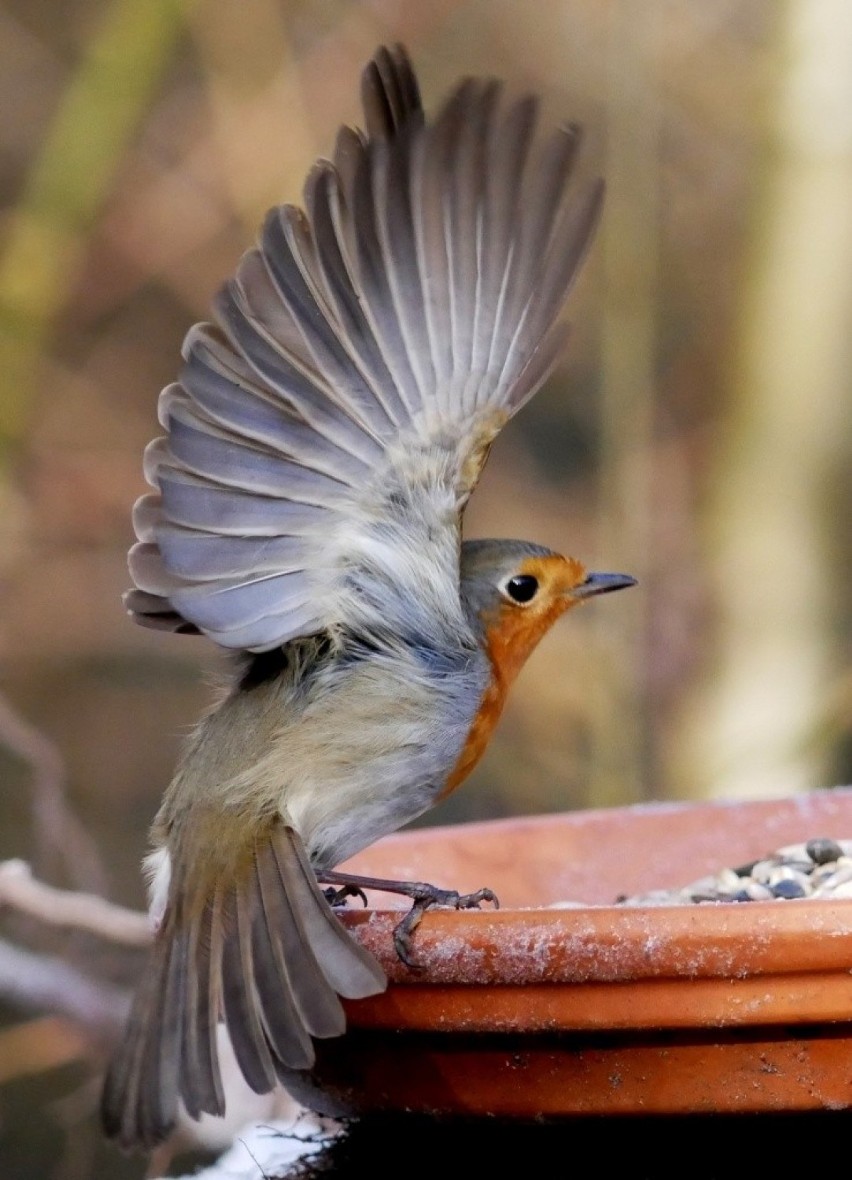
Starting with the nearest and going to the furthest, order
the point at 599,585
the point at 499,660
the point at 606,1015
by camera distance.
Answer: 1. the point at 606,1015
2. the point at 499,660
3. the point at 599,585

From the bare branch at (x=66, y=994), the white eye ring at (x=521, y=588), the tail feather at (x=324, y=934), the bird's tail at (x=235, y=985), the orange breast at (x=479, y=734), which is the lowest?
the bare branch at (x=66, y=994)

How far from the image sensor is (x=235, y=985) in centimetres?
A: 200

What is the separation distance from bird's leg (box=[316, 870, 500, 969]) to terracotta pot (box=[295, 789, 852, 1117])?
15mm

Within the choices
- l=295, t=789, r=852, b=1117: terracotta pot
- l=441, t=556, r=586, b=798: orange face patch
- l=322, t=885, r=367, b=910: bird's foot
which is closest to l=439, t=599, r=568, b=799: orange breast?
l=441, t=556, r=586, b=798: orange face patch

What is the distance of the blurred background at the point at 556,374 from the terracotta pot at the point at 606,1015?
9.37 ft

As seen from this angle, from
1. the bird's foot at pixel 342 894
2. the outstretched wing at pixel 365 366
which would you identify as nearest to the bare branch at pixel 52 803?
the bird's foot at pixel 342 894

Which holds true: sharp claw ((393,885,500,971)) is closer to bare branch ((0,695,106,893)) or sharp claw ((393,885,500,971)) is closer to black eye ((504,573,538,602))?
black eye ((504,573,538,602))

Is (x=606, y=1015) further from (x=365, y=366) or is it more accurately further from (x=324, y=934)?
→ (x=365, y=366)

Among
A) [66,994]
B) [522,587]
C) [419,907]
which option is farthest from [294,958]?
[66,994]

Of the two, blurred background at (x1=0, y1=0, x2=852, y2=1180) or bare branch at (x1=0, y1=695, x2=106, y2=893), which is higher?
blurred background at (x1=0, y1=0, x2=852, y2=1180)

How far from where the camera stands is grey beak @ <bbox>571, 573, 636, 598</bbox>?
9.00 feet

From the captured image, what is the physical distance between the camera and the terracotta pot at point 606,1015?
167 cm

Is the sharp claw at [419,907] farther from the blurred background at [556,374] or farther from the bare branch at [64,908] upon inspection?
the blurred background at [556,374]

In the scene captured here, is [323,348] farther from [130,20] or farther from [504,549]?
[130,20]
